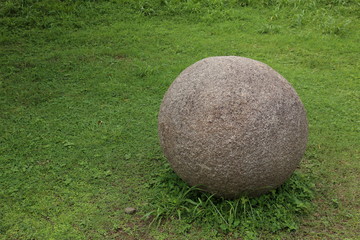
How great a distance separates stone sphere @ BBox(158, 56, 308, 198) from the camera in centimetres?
438

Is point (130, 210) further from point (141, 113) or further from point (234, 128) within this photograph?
point (141, 113)

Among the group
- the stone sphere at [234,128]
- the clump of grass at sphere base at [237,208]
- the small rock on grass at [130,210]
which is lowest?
the small rock on grass at [130,210]

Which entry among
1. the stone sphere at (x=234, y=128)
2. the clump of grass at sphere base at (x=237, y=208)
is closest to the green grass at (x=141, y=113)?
the clump of grass at sphere base at (x=237, y=208)

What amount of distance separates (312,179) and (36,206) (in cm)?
320

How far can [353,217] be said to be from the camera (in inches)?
192

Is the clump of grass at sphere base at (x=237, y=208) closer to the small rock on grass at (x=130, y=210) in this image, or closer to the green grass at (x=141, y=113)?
the green grass at (x=141, y=113)

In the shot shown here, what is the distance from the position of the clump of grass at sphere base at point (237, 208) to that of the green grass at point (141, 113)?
15 millimetres

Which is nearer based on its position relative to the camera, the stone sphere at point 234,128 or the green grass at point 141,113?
the stone sphere at point 234,128

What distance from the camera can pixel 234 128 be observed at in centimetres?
435

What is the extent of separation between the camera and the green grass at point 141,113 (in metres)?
4.80

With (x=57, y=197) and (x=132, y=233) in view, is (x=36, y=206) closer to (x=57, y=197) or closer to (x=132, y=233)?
(x=57, y=197)

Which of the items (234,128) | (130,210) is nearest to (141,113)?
(130,210)

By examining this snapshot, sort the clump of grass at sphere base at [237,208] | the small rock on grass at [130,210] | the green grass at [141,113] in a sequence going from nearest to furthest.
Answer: the clump of grass at sphere base at [237,208] → the green grass at [141,113] → the small rock on grass at [130,210]

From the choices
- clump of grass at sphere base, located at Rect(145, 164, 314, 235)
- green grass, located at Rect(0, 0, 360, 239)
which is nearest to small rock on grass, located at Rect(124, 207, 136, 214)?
green grass, located at Rect(0, 0, 360, 239)
